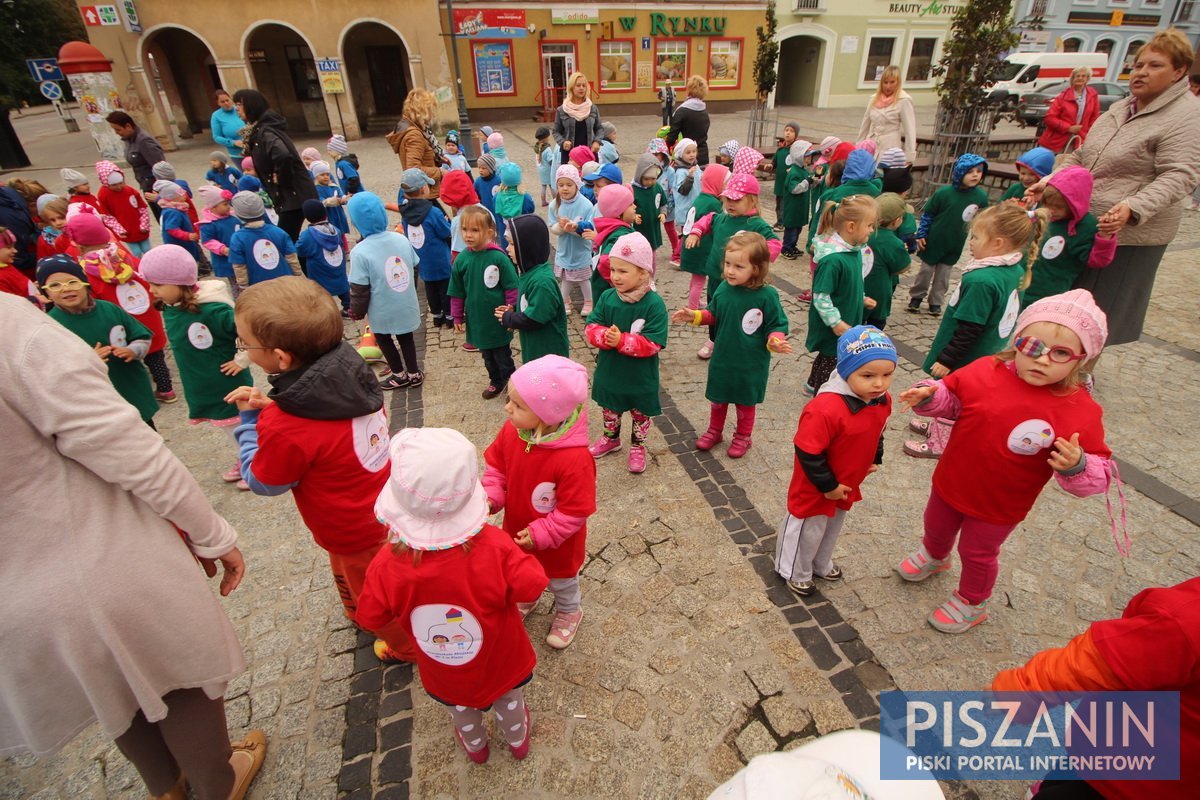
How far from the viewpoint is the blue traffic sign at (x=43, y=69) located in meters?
18.0

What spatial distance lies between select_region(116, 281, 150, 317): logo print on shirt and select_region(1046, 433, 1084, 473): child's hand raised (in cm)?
650

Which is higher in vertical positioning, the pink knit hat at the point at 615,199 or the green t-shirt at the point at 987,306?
the pink knit hat at the point at 615,199

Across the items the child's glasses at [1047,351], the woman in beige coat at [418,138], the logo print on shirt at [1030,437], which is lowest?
the logo print on shirt at [1030,437]

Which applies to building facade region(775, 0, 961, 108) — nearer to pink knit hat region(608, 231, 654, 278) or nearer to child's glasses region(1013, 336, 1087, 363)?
pink knit hat region(608, 231, 654, 278)

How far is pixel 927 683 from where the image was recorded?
2824 millimetres

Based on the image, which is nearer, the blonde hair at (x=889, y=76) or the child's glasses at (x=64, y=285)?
the child's glasses at (x=64, y=285)

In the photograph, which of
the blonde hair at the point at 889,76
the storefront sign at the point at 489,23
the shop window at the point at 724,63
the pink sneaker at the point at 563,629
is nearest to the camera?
the pink sneaker at the point at 563,629

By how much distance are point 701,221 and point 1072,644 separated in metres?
5.29

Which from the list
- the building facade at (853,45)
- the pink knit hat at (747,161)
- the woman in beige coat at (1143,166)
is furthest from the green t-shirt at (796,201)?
the building facade at (853,45)

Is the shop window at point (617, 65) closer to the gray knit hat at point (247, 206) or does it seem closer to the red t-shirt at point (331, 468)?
the gray knit hat at point (247, 206)

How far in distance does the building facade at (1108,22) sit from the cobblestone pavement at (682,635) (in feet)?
122

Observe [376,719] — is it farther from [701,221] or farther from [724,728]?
[701,221]

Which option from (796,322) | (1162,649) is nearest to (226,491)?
(1162,649)

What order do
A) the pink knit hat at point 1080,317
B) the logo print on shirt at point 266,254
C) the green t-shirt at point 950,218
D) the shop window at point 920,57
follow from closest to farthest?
the pink knit hat at point 1080,317, the logo print on shirt at point 266,254, the green t-shirt at point 950,218, the shop window at point 920,57
